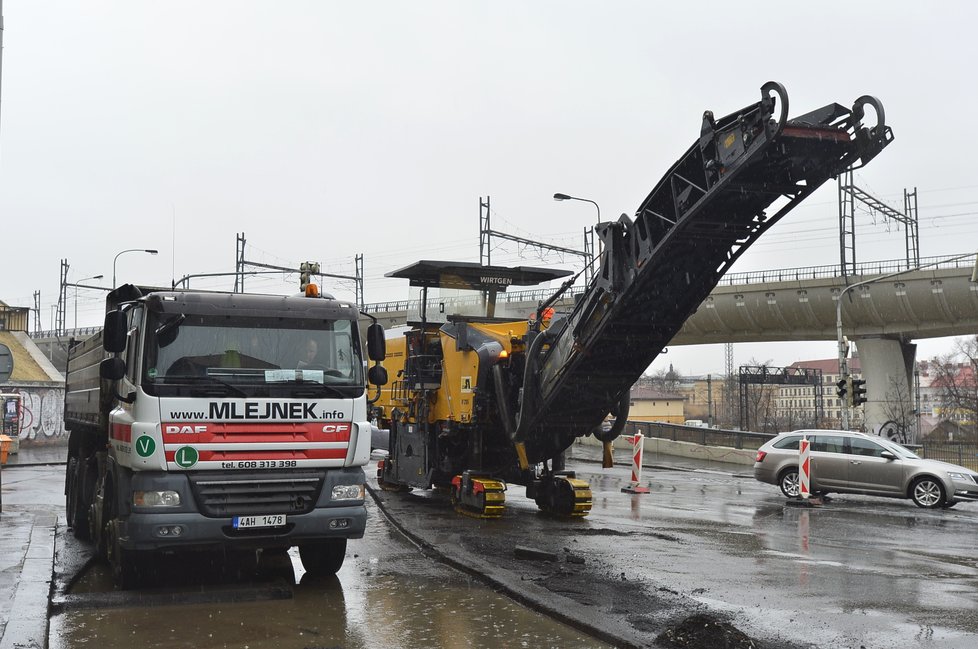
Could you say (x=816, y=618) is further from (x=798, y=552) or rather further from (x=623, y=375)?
(x=623, y=375)

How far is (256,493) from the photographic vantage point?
8094mm

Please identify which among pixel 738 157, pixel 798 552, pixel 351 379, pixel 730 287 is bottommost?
pixel 798 552

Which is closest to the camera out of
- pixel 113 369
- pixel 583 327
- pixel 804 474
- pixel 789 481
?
pixel 113 369

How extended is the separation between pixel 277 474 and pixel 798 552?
269 inches

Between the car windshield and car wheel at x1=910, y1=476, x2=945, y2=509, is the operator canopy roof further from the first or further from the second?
car wheel at x1=910, y1=476, x2=945, y2=509

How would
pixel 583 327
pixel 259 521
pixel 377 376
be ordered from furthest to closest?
pixel 583 327
pixel 377 376
pixel 259 521

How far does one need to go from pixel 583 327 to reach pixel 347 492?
4.59m

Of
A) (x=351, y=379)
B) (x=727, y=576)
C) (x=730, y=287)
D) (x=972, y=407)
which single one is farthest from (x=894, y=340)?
(x=351, y=379)


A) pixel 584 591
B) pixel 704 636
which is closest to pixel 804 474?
pixel 584 591

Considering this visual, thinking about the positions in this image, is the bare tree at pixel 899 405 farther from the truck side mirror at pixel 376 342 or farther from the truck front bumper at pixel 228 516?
the truck front bumper at pixel 228 516

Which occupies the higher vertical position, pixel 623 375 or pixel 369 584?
pixel 623 375

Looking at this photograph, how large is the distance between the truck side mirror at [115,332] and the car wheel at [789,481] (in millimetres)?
14559

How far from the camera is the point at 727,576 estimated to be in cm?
952

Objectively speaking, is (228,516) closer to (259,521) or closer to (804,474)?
(259,521)
